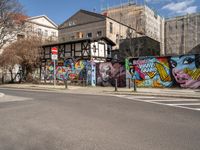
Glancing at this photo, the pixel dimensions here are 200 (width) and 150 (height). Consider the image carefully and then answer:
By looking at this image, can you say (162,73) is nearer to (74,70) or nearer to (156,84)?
(156,84)

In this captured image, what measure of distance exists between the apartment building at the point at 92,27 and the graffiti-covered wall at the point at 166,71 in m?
22.5

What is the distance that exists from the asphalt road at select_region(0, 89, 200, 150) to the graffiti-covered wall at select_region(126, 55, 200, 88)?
8.83m

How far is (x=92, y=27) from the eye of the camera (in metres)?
44.9

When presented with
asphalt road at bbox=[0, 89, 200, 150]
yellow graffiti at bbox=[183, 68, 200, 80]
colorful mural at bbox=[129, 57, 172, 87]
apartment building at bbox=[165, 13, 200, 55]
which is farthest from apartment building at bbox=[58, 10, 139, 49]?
asphalt road at bbox=[0, 89, 200, 150]

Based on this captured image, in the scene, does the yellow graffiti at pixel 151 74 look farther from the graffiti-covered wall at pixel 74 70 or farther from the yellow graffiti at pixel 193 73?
the graffiti-covered wall at pixel 74 70

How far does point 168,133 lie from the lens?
17.7 feet

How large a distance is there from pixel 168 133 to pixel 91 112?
3.56 meters

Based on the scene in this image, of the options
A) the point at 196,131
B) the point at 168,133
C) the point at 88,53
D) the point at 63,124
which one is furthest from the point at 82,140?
the point at 88,53

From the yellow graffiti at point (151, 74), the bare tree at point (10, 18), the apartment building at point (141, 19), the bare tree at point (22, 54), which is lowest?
the yellow graffiti at point (151, 74)

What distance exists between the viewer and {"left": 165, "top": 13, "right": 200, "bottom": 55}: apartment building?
45625mm

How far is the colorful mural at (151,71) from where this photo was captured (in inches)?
675

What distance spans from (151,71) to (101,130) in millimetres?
13019

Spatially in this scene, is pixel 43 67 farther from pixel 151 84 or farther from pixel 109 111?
pixel 109 111

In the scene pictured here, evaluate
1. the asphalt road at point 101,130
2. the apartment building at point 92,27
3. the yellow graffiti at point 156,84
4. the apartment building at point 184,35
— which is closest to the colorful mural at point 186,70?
the yellow graffiti at point 156,84
